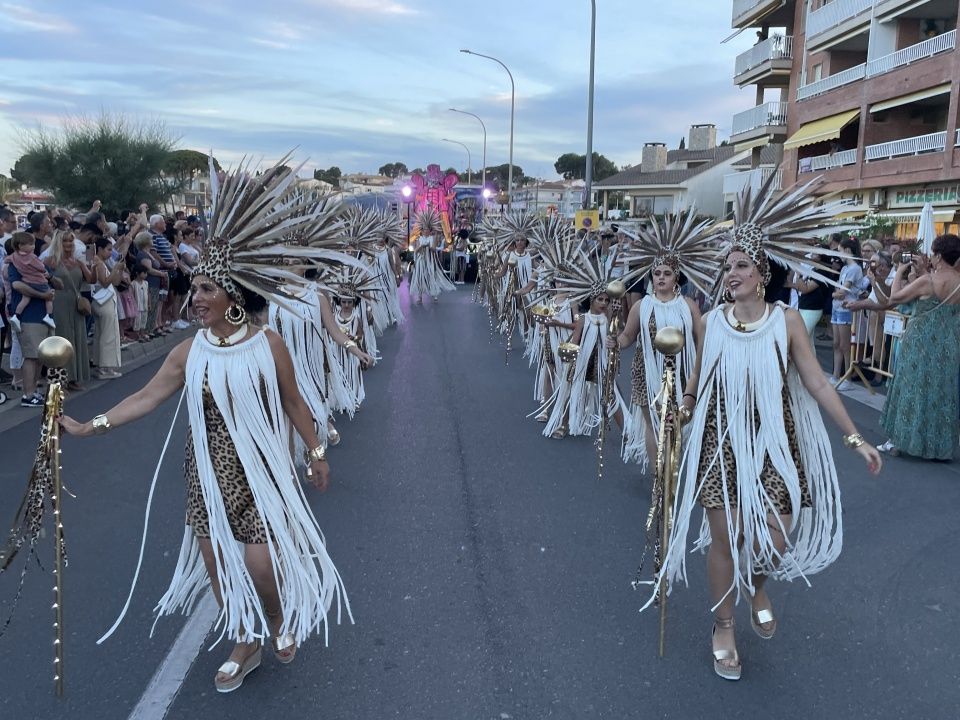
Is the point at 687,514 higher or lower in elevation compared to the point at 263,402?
→ lower

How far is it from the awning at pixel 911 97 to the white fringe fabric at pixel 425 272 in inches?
524

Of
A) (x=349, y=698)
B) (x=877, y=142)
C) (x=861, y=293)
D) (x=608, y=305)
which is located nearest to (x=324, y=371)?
(x=608, y=305)

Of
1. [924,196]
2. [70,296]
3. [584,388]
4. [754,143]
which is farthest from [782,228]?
[754,143]

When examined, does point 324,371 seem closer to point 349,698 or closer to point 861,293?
point 349,698

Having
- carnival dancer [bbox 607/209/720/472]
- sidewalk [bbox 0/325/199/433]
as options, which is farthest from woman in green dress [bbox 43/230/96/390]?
carnival dancer [bbox 607/209/720/472]

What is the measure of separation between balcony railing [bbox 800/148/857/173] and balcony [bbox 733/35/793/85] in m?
3.79

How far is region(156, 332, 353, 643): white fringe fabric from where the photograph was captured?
3486mm

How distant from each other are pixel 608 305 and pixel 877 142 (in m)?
22.2

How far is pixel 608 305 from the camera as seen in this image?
7.99 m

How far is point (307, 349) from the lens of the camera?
7.41 meters

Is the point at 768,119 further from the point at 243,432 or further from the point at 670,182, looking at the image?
the point at 243,432

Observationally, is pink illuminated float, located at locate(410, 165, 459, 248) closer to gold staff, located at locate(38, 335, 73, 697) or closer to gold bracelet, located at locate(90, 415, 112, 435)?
gold bracelet, located at locate(90, 415, 112, 435)

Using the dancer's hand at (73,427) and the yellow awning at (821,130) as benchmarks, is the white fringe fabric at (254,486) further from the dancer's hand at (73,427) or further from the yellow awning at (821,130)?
the yellow awning at (821,130)

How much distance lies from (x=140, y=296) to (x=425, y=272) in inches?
420
